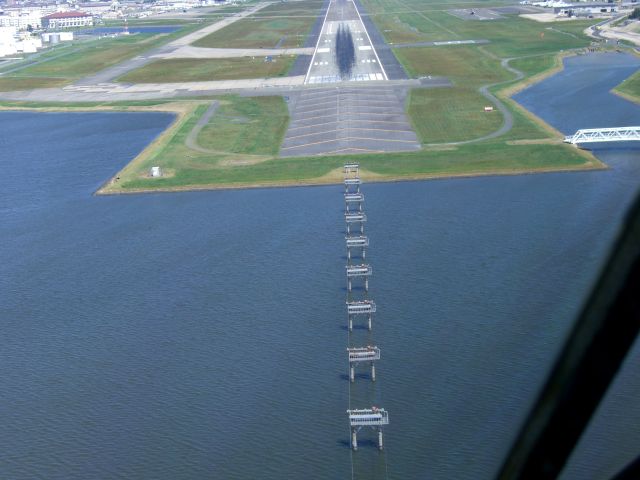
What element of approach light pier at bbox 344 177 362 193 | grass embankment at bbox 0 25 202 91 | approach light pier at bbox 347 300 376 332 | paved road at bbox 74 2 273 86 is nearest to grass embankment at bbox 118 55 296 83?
paved road at bbox 74 2 273 86

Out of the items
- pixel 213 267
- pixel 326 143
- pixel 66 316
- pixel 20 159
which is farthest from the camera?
pixel 20 159

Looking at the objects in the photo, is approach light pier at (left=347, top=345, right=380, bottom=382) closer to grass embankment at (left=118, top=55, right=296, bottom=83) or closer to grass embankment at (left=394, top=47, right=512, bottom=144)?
grass embankment at (left=394, top=47, right=512, bottom=144)

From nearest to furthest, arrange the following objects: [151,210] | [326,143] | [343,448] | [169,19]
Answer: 1. [343,448]
2. [151,210]
3. [326,143]
4. [169,19]

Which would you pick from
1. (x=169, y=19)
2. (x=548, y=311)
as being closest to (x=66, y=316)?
(x=548, y=311)

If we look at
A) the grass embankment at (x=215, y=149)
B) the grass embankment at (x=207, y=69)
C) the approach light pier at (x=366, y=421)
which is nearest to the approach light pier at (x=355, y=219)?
the grass embankment at (x=215, y=149)

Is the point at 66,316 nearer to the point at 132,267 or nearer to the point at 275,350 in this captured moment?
the point at 132,267

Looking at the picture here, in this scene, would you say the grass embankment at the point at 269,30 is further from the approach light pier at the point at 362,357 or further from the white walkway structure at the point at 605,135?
the approach light pier at the point at 362,357
